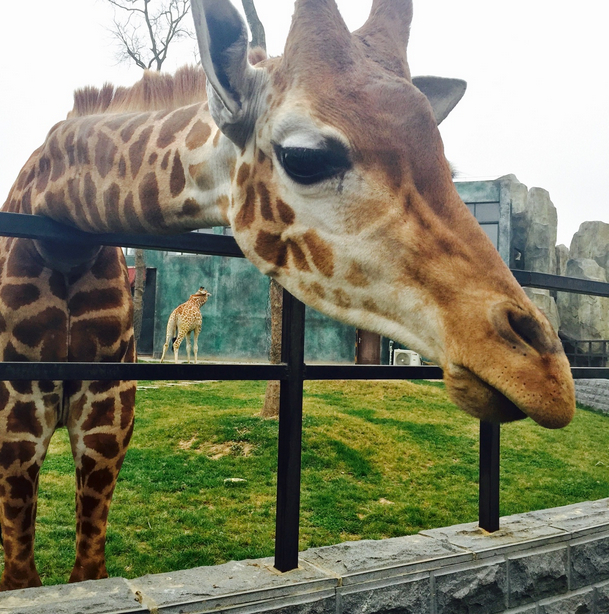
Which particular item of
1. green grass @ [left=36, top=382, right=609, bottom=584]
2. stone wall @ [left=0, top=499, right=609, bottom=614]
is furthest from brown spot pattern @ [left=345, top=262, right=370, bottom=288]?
green grass @ [left=36, top=382, right=609, bottom=584]

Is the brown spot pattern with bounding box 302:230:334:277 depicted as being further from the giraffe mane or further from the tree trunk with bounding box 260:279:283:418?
the tree trunk with bounding box 260:279:283:418

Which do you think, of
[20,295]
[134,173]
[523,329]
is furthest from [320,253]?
[20,295]

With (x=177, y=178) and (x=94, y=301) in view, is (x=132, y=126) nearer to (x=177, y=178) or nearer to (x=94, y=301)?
(x=177, y=178)

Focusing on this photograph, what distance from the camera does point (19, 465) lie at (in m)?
1.93

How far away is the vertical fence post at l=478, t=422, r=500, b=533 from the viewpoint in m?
2.29

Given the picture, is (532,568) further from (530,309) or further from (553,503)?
(553,503)

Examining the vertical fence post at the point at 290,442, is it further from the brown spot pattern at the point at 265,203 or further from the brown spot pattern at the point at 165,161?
the brown spot pattern at the point at 165,161

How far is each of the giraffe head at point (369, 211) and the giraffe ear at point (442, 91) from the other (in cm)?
56

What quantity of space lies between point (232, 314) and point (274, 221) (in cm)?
1544

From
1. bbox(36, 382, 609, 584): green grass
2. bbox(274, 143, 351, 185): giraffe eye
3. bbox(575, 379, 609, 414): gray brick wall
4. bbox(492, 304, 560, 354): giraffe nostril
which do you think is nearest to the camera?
bbox(492, 304, 560, 354): giraffe nostril

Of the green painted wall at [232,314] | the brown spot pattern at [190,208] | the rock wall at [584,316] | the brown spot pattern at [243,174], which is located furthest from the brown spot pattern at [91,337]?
the rock wall at [584,316]

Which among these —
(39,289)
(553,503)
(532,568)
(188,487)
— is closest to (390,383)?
(553,503)

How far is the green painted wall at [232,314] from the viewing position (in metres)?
16.4

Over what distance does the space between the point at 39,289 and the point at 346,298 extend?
3.79 ft
